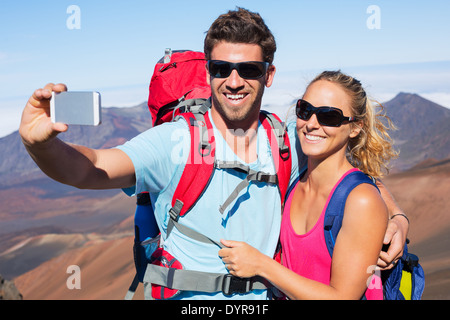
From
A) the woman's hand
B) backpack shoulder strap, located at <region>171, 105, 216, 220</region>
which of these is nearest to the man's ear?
backpack shoulder strap, located at <region>171, 105, 216, 220</region>

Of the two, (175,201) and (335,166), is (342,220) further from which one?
(175,201)

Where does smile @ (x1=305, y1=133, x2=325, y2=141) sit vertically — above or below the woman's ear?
below

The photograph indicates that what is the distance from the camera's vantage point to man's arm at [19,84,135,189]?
6.75 feet

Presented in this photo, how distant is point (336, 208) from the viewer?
2818 mm

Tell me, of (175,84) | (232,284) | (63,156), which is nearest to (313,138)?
(232,284)

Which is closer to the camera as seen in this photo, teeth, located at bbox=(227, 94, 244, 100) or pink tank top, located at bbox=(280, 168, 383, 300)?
pink tank top, located at bbox=(280, 168, 383, 300)

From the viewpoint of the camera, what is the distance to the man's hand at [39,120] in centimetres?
202

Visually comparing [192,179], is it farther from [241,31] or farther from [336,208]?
[241,31]

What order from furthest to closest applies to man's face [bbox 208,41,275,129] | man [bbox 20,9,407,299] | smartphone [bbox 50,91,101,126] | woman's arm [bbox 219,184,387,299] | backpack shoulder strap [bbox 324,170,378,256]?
man's face [bbox 208,41,275,129] < backpack shoulder strap [bbox 324,170,378,256] < woman's arm [bbox 219,184,387,299] < man [bbox 20,9,407,299] < smartphone [bbox 50,91,101,126]

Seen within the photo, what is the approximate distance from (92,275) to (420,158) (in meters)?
39.3

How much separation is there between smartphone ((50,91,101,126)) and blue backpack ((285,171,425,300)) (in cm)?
162

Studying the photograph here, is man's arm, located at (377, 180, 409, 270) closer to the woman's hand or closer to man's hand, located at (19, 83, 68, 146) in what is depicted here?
A: the woman's hand

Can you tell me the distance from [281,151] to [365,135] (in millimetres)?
665

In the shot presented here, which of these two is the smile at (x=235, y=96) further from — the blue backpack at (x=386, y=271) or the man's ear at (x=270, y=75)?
the blue backpack at (x=386, y=271)
